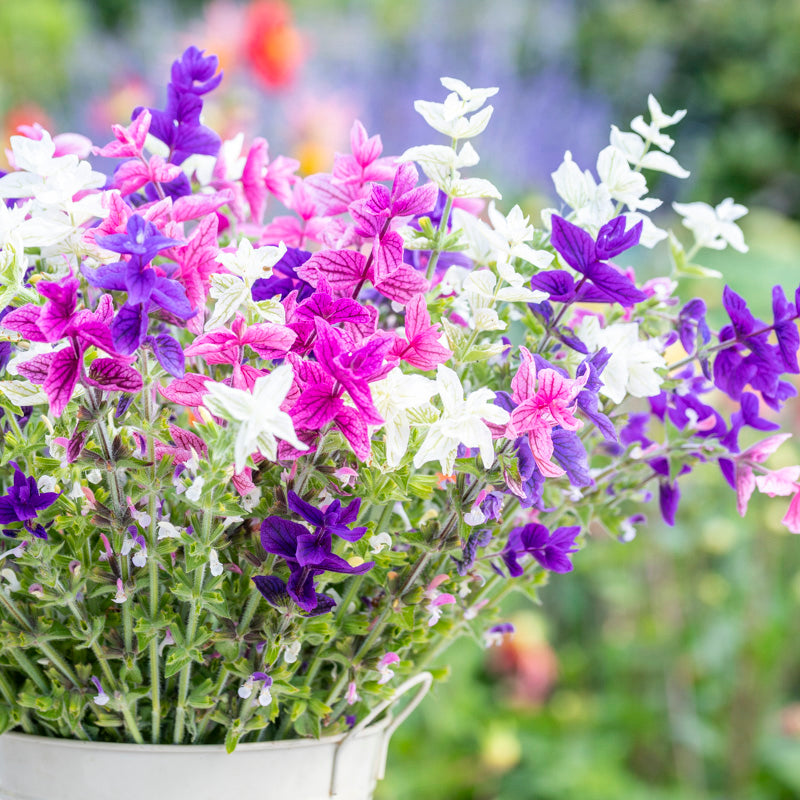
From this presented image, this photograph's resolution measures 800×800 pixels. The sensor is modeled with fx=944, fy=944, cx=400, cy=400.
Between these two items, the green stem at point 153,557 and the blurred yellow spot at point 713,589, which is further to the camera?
the blurred yellow spot at point 713,589

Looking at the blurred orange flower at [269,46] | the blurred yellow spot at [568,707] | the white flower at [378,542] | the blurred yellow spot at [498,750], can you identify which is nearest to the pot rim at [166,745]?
the white flower at [378,542]

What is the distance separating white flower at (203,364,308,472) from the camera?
287 mm

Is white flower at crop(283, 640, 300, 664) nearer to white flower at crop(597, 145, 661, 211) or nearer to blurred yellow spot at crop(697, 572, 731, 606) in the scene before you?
white flower at crop(597, 145, 661, 211)

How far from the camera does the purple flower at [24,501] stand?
0.36 m

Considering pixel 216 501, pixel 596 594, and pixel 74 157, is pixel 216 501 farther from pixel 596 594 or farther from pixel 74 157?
pixel 596 594

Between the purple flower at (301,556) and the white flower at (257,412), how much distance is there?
6cm

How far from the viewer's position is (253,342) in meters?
0.33

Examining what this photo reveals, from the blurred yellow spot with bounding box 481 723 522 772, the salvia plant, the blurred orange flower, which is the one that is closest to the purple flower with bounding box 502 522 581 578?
the salvia plant

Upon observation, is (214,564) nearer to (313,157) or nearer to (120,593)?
(120,593)

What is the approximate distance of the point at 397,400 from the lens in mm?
336

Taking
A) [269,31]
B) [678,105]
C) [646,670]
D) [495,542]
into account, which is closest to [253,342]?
[495,542]

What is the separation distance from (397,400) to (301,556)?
2.7 inches

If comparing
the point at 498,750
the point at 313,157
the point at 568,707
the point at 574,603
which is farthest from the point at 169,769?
the point at 574,603

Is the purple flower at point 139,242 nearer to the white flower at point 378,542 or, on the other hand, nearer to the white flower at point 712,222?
the white flower at point 378,542
